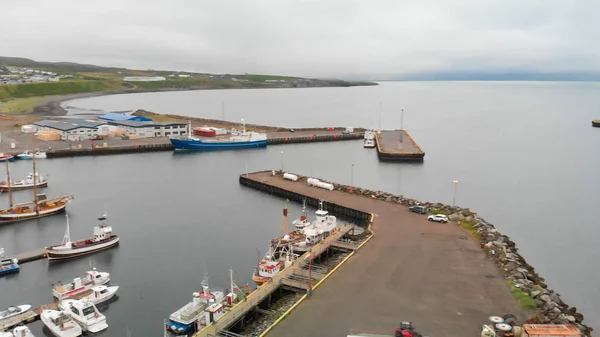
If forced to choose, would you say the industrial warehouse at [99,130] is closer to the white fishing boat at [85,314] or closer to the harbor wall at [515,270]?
the harbor wall at [515,270]

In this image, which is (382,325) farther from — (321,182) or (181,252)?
(321,182)

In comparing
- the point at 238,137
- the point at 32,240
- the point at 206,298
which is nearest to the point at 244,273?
the point at 206,298

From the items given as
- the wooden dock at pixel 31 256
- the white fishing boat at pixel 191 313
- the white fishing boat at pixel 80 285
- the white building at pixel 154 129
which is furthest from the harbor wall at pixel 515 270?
the white building at pixel 154 129

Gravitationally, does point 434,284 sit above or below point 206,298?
above

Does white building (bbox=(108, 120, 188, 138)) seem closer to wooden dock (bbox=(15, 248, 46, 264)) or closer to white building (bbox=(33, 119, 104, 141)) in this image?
white building (bbox=(33, 119, 104, 141))

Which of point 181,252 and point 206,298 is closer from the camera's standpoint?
point 206,298

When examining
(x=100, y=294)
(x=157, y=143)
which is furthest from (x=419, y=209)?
(x=157, y=143)

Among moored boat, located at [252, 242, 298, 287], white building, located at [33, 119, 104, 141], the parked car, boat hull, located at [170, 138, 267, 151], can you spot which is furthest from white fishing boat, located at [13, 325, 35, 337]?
white building, located at [33, 119, 104, 141]
